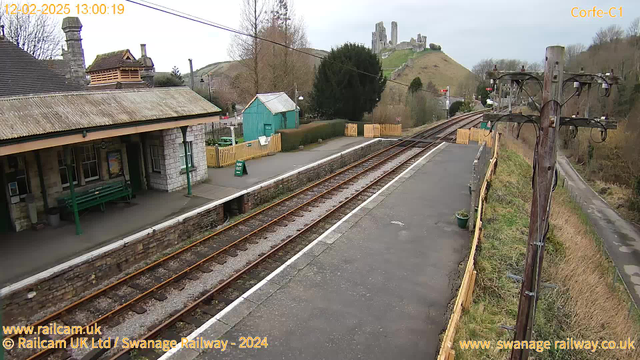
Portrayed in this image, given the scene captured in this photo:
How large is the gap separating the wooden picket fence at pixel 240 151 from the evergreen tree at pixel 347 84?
33.5 feet

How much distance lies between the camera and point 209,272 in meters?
9.81

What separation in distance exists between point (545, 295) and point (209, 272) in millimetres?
7594

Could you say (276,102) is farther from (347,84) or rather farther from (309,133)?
(347,84)

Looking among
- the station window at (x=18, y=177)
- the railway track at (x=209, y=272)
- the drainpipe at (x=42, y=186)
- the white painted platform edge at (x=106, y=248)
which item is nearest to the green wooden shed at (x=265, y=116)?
the railway track at (x=209, y=272)

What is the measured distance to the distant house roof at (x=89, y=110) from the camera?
973cm

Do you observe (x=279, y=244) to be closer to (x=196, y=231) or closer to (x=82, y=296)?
(x=196, y=231)

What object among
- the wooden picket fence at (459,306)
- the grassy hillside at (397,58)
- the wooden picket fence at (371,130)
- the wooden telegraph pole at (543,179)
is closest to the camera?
the wooden telegraph pole at (543,179)

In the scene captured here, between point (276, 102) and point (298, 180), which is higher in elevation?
point (276, 102)

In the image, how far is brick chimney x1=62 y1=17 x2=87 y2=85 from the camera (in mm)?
16547

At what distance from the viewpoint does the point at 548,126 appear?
4.47m

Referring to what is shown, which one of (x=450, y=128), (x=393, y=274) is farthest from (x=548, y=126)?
(x=450, y=128)

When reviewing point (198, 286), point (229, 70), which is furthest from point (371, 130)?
point (229, 70)

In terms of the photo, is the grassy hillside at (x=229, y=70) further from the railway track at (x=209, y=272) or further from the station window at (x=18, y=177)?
the station window at (x=18, y=177)

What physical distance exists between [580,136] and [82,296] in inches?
1626
